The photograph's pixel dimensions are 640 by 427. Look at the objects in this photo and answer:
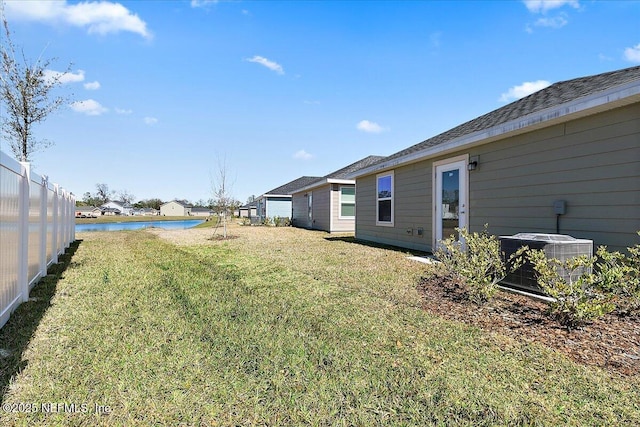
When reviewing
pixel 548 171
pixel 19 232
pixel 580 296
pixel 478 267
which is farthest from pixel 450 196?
pixel 19 232

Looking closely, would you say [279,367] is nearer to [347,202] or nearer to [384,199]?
[384,199]

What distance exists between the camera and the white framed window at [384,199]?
10.2 meters

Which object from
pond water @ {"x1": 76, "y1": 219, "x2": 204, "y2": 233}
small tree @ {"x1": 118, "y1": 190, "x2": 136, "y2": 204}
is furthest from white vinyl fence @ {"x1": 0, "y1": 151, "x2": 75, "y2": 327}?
small tree @ {"x1": 118, "y1": 190, "x2": 136, "y2": 204}

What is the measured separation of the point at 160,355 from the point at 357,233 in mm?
10644

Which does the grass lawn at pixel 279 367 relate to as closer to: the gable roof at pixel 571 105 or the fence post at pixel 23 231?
the fence post at pixel 23 231

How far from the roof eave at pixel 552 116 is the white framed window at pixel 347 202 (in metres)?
8.56

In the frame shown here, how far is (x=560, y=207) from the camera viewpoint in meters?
4.94

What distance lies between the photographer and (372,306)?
12.9ft

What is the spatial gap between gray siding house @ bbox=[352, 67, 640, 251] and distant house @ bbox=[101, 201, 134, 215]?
86668 millimetres

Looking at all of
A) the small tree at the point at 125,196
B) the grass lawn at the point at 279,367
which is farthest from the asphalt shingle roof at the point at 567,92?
the small tree at the point at 125,196

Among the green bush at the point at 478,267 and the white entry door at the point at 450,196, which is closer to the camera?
the green bush at the point at 478,267

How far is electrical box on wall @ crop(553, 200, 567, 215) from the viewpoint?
4.91 m

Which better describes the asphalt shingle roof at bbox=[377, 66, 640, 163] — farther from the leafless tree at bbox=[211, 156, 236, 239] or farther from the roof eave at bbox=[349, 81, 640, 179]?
the leafless tree at bbox=[211, 156, 236, 239]

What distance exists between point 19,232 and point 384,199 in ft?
29.1
